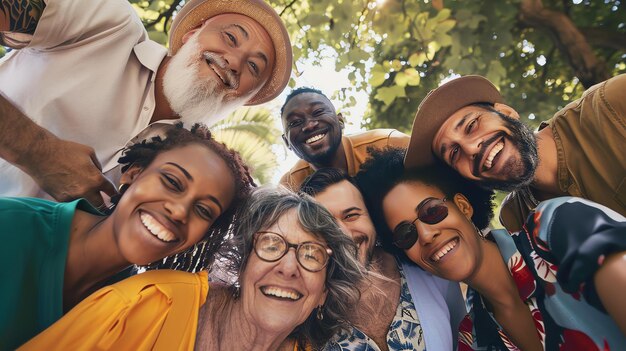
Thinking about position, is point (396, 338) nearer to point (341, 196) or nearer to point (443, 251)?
point (443, 251)

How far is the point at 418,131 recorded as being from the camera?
8.95ft

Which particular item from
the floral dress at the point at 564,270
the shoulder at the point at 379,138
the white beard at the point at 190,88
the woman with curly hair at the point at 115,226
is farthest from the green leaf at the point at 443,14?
the woman with curly hair at the point at 115,226

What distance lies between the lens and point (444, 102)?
271 cm

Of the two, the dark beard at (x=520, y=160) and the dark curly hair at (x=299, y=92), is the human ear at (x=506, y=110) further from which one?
the dark curly hair at (x=299, y=92)

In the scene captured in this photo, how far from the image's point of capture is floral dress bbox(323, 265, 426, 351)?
2.37 metres

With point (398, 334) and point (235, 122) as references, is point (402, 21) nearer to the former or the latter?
point (398, 334)

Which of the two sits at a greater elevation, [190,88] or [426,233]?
[190,88]

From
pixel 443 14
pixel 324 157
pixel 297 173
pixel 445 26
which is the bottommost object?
pixel 297 173

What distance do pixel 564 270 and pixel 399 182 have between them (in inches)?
49.1

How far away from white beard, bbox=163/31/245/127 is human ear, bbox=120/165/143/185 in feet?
2.82

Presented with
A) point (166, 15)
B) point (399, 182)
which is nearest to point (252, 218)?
point (399, 182)

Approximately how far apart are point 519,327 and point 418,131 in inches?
55.6

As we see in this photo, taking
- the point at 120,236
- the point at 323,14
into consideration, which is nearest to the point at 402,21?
the point at 323,14

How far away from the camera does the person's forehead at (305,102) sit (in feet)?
12.3
